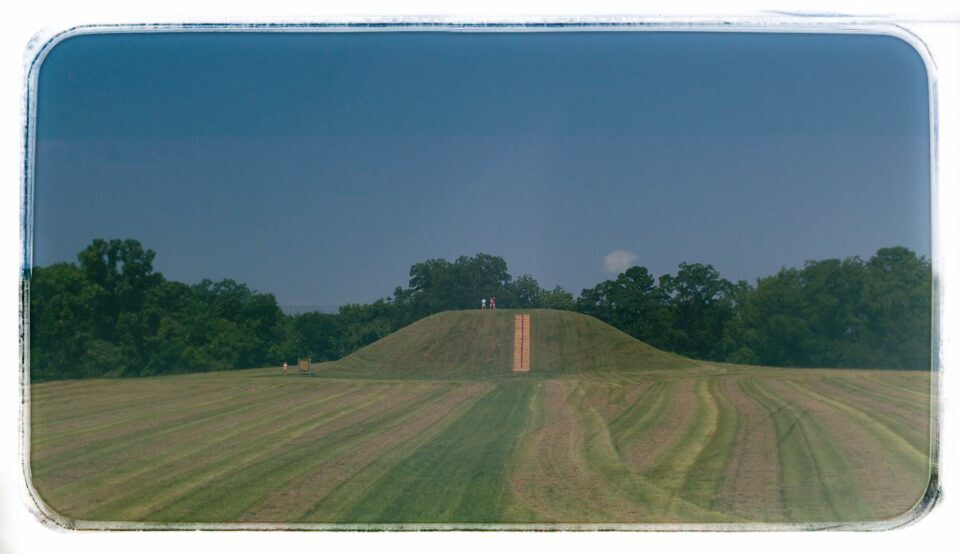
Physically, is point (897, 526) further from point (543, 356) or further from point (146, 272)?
point (146, 272)

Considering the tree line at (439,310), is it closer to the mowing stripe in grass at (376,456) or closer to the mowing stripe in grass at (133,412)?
the mowing stripe in grass at (133,412)

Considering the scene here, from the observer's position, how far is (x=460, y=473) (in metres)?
3.57

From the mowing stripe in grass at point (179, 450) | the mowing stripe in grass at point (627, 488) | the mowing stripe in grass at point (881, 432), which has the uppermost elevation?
the mowing stripe in grass at point (881, 432)

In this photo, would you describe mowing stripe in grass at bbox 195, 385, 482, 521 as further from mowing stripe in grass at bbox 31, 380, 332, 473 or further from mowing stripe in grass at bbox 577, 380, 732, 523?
mowing stripe in grass at bbox 577, 380, 732, 523

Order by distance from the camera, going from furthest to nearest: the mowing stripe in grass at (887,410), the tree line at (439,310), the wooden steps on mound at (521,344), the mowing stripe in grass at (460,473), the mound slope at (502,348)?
the wooden steps on mound at (521,344) → the mound slope at (502,348) → the tree line at (439,310) → the mowing stripe in grass at (460,473) → the mowing stripe in grass at (887,410)

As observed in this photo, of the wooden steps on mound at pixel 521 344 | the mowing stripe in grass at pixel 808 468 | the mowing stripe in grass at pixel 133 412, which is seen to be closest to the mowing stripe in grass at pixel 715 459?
the mowing stripe in grass at pixel 808 468

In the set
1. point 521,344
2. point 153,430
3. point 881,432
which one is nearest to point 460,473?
point 521,344

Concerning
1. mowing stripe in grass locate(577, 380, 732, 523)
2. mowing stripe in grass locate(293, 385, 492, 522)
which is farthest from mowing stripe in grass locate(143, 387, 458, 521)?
mowing stripe in grass locate(577, 380, 732, 523)

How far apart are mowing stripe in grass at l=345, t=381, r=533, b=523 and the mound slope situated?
1.00 feet

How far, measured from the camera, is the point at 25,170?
255cm

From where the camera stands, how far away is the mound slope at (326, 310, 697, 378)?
4.02 meters

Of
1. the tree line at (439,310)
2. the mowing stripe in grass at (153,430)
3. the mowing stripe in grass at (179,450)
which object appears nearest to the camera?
the mowing stripe in grass at (179,450)

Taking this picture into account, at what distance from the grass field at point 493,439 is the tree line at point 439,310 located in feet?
0.45

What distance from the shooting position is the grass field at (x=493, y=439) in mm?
3031
